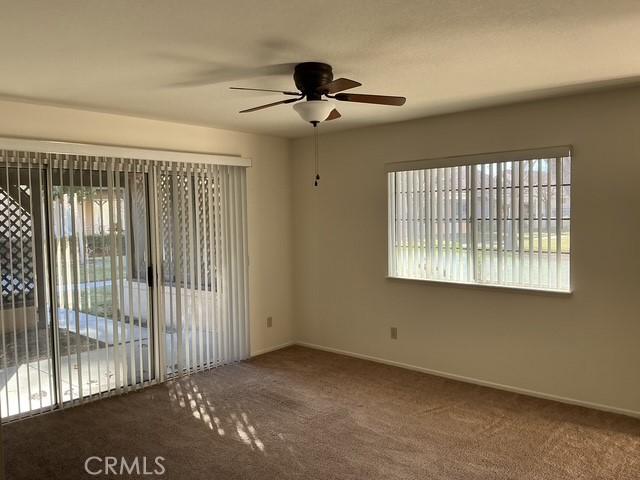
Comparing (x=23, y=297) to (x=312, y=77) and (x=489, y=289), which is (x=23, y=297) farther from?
(x=489, y=289)

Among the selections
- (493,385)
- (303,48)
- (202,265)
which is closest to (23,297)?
(202,265)

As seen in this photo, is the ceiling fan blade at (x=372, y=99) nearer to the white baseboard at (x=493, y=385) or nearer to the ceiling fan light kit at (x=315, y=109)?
the ceiling fan light kit at (x=315, y=109)

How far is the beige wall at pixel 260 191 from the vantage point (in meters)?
4.25

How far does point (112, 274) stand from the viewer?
13.5 feet

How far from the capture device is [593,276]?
374 cm

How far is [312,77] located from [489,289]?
237cm

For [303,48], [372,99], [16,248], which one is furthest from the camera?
[16,248]

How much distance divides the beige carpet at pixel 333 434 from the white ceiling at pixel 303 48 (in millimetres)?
2282

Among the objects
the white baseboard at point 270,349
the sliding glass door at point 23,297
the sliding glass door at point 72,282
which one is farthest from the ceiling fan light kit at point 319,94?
the white baseboard at point 270,349

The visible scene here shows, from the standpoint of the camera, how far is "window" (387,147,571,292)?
390 centimetres

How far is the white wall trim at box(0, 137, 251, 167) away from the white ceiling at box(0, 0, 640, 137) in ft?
1.00

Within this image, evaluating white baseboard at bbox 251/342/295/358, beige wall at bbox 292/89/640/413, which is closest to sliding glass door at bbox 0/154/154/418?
white baseboard at bbox 251/342/295/358

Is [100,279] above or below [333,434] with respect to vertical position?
above

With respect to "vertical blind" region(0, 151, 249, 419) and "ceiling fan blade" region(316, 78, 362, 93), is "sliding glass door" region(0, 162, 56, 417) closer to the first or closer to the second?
"vertical blind" region(0, 151, 249, 419)
